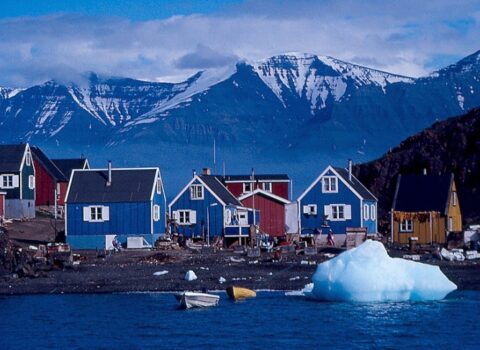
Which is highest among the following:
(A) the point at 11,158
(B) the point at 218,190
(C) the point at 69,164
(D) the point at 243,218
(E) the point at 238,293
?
(C) the point at 69,164

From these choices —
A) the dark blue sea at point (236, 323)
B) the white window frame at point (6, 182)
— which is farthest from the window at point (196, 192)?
the dark blue sea at point (236, 323)

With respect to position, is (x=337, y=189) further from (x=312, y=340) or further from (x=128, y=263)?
(x=312, y=340)

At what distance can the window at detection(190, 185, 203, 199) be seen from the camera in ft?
234

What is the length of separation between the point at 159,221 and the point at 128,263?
33.1ft

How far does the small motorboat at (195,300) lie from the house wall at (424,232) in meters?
27.2

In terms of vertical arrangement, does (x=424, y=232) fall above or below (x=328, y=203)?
below

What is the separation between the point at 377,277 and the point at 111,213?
24612mm

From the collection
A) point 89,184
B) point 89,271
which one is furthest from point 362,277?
point 89,184

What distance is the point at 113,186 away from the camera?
67750 mm

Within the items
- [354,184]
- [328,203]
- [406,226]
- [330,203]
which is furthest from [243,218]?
[406,226]

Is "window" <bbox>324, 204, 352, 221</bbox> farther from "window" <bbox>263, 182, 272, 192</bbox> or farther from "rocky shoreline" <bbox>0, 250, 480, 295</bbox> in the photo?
"window" <bbox>263, 182, 272, 192</bbox>

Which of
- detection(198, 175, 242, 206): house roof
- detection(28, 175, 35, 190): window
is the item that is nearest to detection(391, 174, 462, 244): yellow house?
detection(198, 175, 242, 206): house roof

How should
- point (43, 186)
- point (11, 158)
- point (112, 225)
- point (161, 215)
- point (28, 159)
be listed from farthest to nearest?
point (43, 186)
point (28, 159)
point (11, 158)
point (161, 215)
point (112, 225)

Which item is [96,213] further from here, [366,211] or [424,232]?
[424,232]
